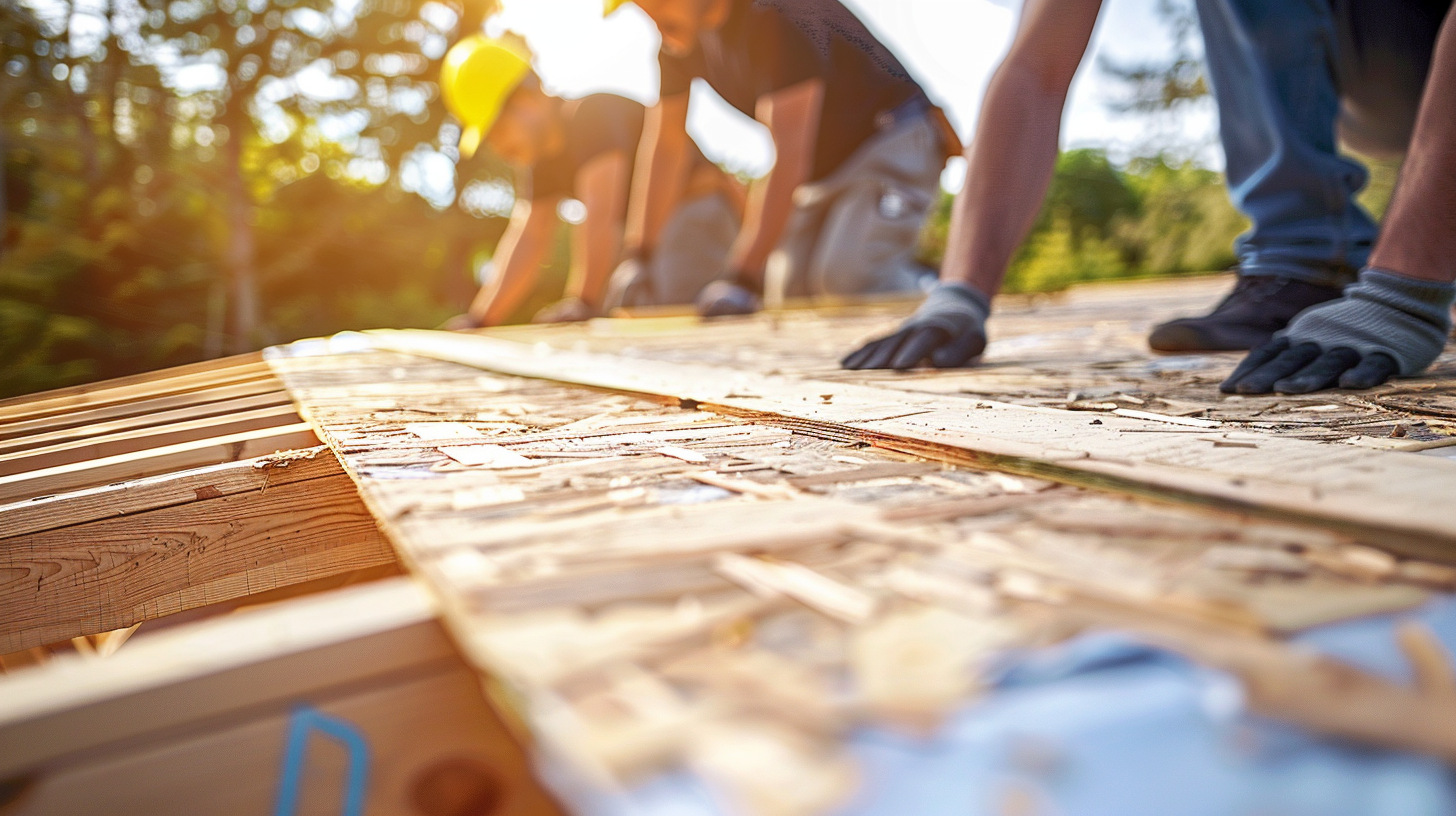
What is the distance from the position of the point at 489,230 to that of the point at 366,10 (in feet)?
12.9

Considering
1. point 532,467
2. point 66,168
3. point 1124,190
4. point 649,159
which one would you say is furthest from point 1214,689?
point 1124,190

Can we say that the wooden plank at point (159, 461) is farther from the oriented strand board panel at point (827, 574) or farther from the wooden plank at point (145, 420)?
the wooden plank at point (145, 420)

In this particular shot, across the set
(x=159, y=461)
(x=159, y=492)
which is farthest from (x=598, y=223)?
(x=159, y=492)

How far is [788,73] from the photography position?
3928mm

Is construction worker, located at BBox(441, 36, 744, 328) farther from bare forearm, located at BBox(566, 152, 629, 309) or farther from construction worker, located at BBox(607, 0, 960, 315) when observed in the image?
construction worker, located at BBox(607, 0, 960, 315)

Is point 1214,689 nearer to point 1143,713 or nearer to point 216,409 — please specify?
point 1143,713

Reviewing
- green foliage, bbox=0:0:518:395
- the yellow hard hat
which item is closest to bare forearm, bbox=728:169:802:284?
the yellow hard hat

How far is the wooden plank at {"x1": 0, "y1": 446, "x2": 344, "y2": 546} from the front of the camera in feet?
2.96

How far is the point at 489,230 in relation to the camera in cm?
1571

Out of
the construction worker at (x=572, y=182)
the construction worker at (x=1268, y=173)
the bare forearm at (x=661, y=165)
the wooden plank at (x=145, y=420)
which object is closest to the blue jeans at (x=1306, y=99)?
the construction worker at (x=1268, y=173)

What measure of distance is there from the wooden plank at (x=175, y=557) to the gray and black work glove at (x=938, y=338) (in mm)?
951

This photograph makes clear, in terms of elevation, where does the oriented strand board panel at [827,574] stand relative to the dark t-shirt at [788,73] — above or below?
below

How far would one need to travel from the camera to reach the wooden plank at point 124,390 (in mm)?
1731

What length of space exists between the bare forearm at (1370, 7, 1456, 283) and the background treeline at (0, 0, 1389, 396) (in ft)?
32.9
